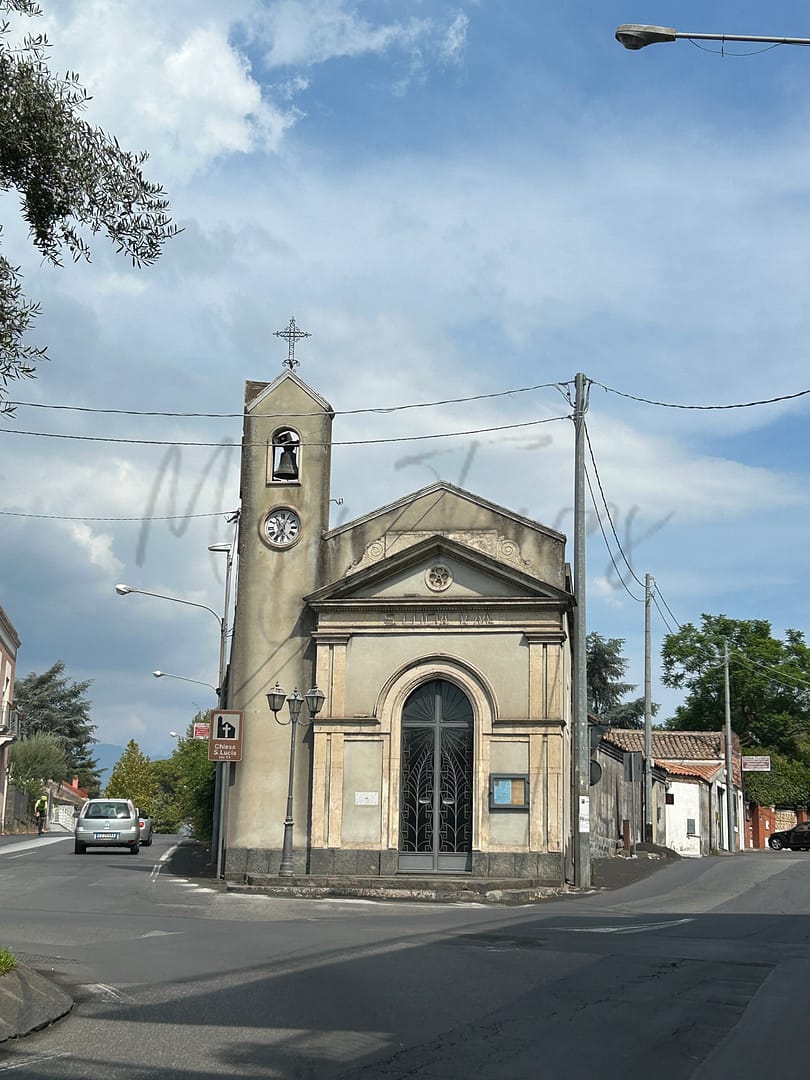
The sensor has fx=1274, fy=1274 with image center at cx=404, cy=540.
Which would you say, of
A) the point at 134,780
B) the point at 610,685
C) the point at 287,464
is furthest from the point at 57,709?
the point at 287,464

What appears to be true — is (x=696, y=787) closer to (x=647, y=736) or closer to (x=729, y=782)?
(x=729, y=782)

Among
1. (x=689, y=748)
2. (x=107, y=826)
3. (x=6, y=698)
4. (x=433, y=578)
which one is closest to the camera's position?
(x=433, y=578)

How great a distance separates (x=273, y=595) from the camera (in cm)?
2730

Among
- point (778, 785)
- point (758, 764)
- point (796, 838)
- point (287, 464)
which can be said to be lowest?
point (796, 838)

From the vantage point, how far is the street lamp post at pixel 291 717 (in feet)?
78.6

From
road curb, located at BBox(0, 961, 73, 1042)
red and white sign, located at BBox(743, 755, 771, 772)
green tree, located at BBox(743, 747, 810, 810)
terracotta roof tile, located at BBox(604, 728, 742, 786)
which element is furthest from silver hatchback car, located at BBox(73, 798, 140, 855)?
green tree, located at BBox(743, 747, 810, 810)

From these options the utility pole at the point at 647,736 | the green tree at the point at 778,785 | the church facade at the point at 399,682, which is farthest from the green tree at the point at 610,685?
the church facade at the point at 399,682

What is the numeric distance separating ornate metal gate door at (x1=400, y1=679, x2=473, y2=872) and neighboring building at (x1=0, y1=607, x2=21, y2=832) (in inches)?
1370

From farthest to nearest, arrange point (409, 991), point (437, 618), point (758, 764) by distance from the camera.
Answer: point (758, 764) < point (437, 618) < point (409, 991)

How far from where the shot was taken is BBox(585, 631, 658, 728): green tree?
6556 cm

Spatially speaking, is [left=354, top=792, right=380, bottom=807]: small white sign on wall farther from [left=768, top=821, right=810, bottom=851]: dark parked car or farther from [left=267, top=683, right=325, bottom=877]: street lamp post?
[left=768, top=821, right=810, bottom=851]: dark parked car

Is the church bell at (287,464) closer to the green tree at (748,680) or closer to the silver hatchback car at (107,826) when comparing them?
the silver hatchback car at (107,826)

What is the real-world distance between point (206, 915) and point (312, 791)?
879 centimetres

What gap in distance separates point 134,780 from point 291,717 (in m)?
90.8
